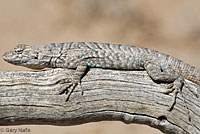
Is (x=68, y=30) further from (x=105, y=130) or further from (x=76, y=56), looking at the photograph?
(x=76, y=56)

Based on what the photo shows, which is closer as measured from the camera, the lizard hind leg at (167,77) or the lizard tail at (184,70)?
the lizard hind leg at (167,77)

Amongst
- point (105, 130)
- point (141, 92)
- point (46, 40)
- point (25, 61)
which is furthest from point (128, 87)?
point (46, 40)

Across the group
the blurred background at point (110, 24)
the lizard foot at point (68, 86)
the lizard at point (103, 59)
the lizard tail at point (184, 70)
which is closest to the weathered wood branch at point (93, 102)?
the lizard foot at point (68, 86)

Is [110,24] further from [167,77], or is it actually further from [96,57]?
[167,77]

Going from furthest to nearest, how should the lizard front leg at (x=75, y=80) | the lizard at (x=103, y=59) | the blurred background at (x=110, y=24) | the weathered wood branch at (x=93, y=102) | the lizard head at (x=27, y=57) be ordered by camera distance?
the blurred background at (x=110, y=24) → the lizard head at (x=27, y=57) → the lizard at (x=103, y=59) → the lizard front leg at (x=75, y=80) → the weathered wood branch at (x=93, y=102)

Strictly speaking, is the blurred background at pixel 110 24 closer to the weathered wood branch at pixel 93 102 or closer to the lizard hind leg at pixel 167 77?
the lizard hind leg at pixel 167 77

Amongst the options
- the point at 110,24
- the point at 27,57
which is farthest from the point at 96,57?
the point at 110,24

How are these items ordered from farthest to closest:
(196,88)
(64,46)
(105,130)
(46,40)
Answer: (46,40)
(105,130)
(64,46)
(196,88)

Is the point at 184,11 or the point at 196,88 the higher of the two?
the point at 184,11
